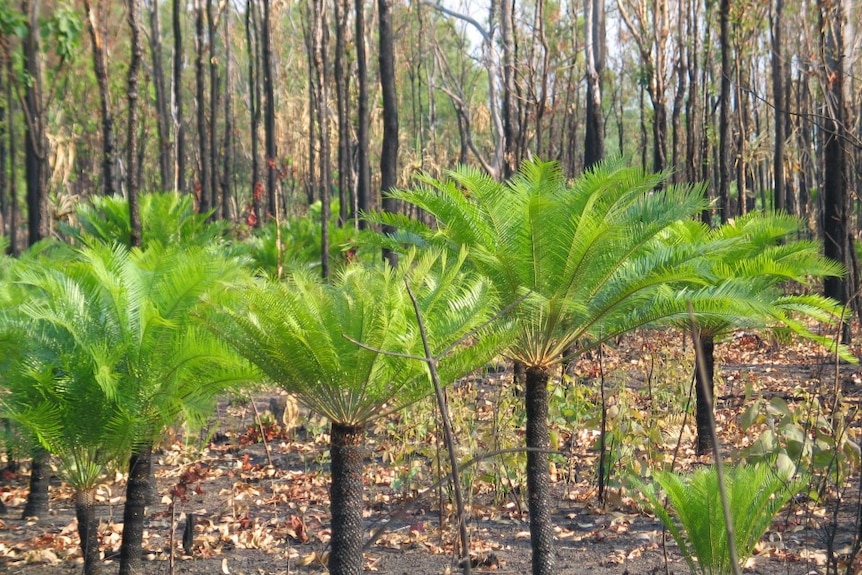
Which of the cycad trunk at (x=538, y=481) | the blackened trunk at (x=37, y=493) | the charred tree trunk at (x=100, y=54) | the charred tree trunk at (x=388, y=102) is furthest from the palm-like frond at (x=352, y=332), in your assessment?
the charred tree trunk at (x=388, y=102)

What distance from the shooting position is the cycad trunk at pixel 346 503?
17.6ft

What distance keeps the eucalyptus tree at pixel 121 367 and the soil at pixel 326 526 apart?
0.56m

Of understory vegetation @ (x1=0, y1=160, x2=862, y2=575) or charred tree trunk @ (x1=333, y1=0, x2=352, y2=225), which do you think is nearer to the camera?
understory vegetation @ (x1=0, y1=160, x2=862, y2=575)

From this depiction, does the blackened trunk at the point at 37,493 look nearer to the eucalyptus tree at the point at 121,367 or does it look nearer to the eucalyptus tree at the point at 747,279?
the eucalyptus tree at the point at 121,367

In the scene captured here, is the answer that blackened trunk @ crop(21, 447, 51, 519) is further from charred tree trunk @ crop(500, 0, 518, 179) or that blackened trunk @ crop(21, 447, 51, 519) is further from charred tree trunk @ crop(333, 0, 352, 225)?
charred tree trunk @ crop(333, 0, 352, 225)

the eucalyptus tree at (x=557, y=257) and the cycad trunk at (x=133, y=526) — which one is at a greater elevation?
the eucalyptus tree at (x=557, y=257)

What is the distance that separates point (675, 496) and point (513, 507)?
8.97 ft

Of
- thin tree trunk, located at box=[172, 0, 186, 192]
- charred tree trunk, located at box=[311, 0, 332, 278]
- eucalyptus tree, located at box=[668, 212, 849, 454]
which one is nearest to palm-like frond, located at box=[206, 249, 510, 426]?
eucalyptus tree, located at box=[668, 212, 849, 454]

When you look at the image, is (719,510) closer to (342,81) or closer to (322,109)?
(322,109)

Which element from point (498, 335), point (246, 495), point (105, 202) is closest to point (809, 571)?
point (498, 335)

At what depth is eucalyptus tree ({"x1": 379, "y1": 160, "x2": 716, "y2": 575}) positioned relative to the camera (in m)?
5.65

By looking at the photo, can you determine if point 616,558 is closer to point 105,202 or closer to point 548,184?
point 548,184

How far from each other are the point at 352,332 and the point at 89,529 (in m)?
2.24

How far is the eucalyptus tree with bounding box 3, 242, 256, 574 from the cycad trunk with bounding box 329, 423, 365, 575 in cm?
83
